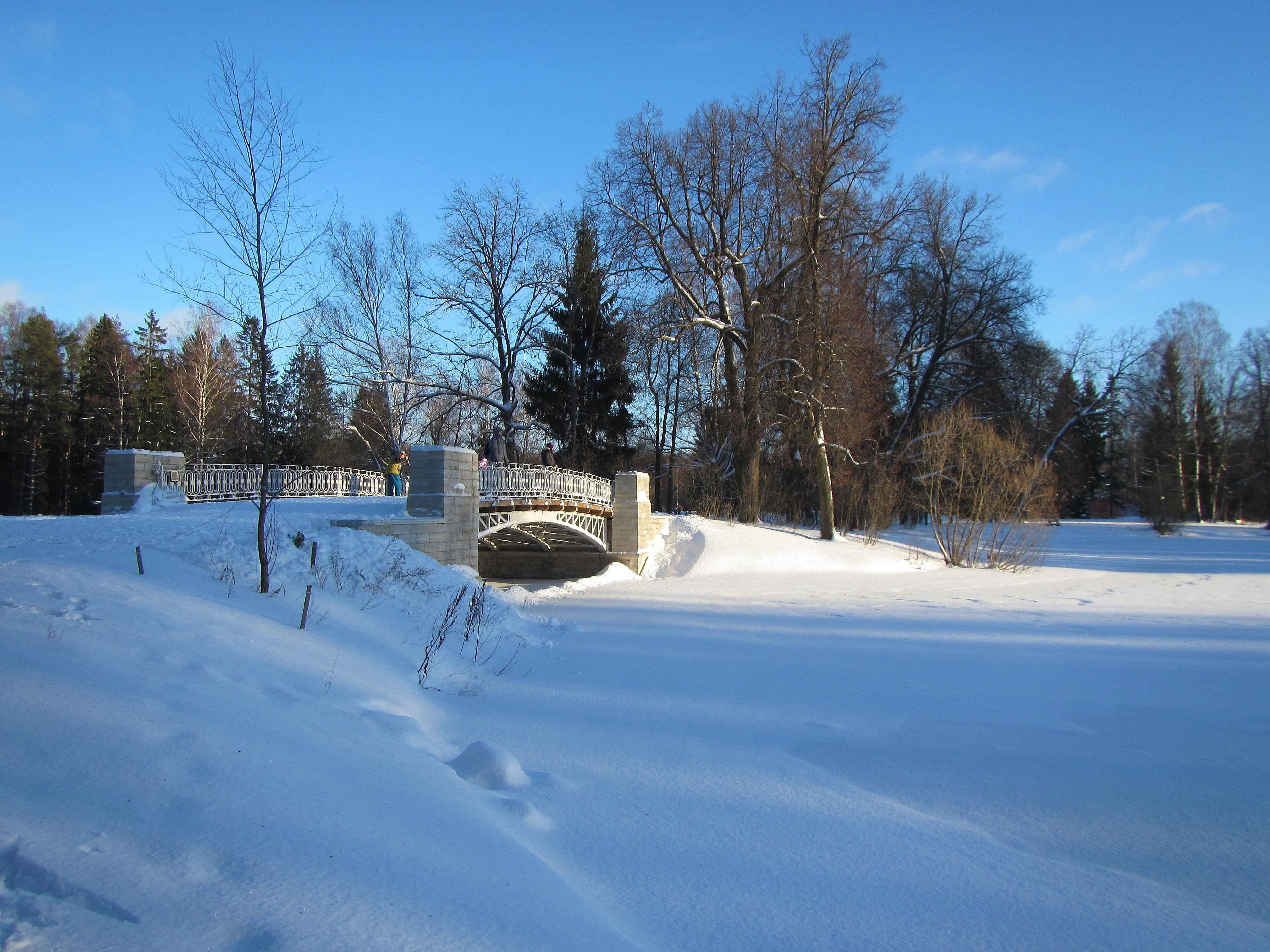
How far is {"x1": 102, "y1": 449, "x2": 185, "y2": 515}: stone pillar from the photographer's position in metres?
13.6

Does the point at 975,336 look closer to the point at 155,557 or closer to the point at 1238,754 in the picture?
the point at 1238,754

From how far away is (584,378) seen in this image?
32438 mm

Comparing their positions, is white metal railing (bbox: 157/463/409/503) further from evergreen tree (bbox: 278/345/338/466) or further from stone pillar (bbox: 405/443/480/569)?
evergreen tree (bbox: 278/345/338/466)

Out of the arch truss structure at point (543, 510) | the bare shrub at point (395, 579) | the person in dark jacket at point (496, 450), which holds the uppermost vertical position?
the person in dark jacket at point (496, 450)

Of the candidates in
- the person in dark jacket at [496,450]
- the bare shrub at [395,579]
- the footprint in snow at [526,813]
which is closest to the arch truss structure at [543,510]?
the person in dark jacket at [496,450]

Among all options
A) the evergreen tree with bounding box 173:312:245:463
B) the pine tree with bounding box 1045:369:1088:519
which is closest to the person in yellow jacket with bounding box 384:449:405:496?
the evergreen tree with bounding box 173:312:245:463

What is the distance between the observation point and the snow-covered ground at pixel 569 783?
8.65 feet

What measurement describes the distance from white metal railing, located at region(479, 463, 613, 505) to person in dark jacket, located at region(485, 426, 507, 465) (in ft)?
10.8

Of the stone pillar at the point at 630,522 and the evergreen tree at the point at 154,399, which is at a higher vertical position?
the evergreen tree at the point at 154,399

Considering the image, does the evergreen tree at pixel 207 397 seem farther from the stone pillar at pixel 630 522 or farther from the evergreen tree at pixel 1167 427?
the evergreen tree at pixel 1167 427

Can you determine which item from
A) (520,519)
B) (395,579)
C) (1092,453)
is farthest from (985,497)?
(1092,453)

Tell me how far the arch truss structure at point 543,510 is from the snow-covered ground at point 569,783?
744 centimetres

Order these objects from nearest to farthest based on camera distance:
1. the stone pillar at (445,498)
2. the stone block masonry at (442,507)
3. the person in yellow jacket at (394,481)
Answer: the stone block masonry at (442,507) < the stone pillar at (445,498) < the person in yellow jacket at (394,481)

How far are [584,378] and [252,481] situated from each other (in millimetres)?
17590
